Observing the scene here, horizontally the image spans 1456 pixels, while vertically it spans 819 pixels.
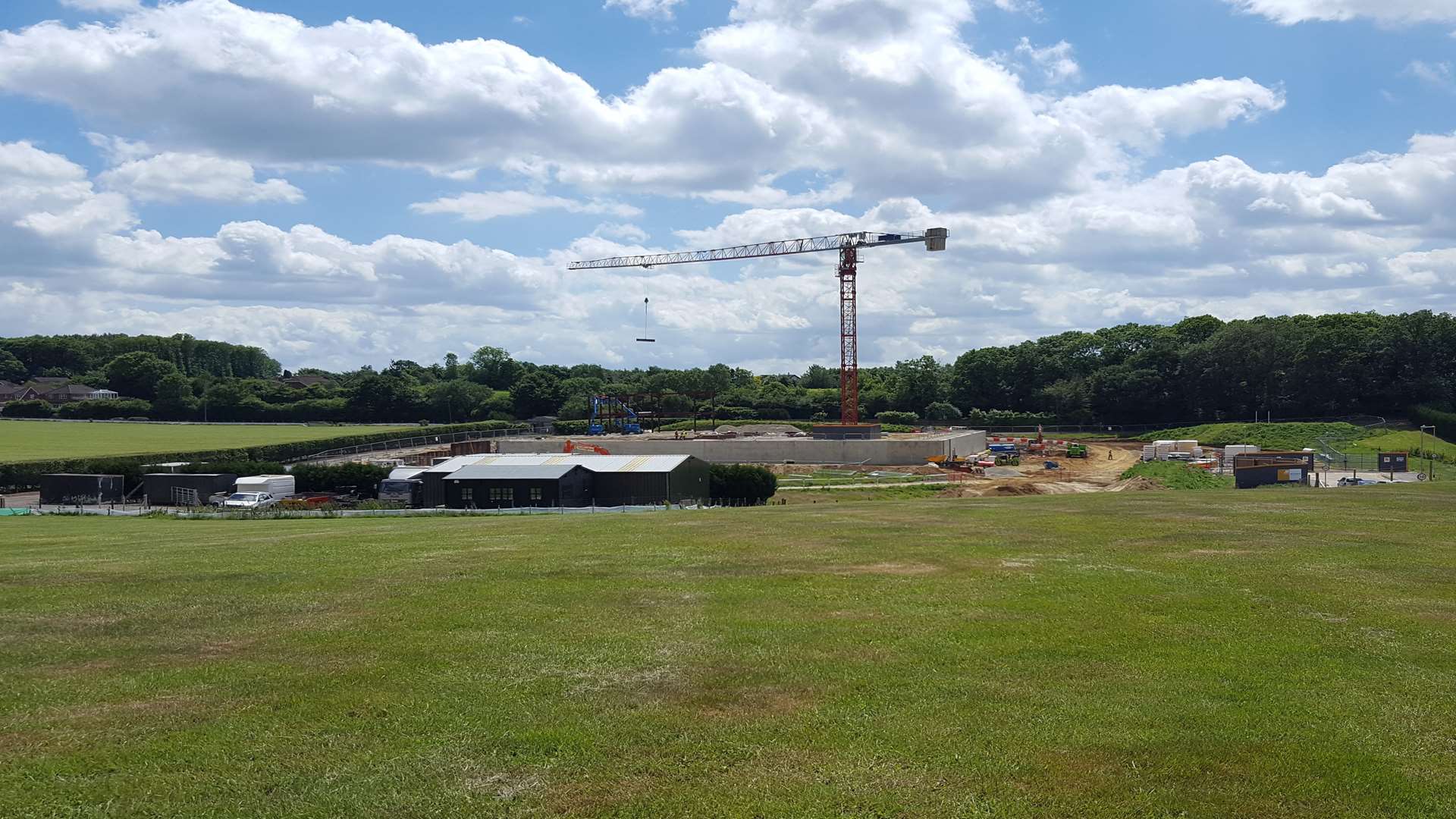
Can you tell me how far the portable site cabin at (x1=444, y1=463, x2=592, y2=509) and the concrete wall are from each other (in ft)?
121

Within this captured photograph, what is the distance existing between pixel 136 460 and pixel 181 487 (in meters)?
11.4

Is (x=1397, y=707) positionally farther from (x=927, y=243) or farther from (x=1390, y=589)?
(x=927, y=243)

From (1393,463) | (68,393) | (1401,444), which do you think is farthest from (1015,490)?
(68,393)

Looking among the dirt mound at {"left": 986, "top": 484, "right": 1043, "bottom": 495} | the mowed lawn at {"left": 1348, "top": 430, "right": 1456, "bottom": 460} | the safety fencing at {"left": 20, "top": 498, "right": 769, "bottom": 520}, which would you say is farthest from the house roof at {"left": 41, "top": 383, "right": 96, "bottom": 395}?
the mowed lawn at {"left": 1348, "top": 430, "right": 1456, "bottom": 460}

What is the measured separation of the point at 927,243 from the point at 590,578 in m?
112

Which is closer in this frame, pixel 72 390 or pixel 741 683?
pixel 741 683

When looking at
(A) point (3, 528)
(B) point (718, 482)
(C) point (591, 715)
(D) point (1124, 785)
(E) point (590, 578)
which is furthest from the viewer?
(B) point (718, 482)

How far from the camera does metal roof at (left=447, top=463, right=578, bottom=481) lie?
46.4m

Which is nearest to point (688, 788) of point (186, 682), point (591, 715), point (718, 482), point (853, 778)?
point (853, 778)

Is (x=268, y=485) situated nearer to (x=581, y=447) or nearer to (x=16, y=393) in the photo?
(x=581, y=447)

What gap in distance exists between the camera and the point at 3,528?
32719 millimetres

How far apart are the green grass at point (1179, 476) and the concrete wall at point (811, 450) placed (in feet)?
56.8

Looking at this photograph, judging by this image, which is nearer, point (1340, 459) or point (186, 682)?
point (186, 682)

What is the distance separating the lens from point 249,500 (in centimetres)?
5044
